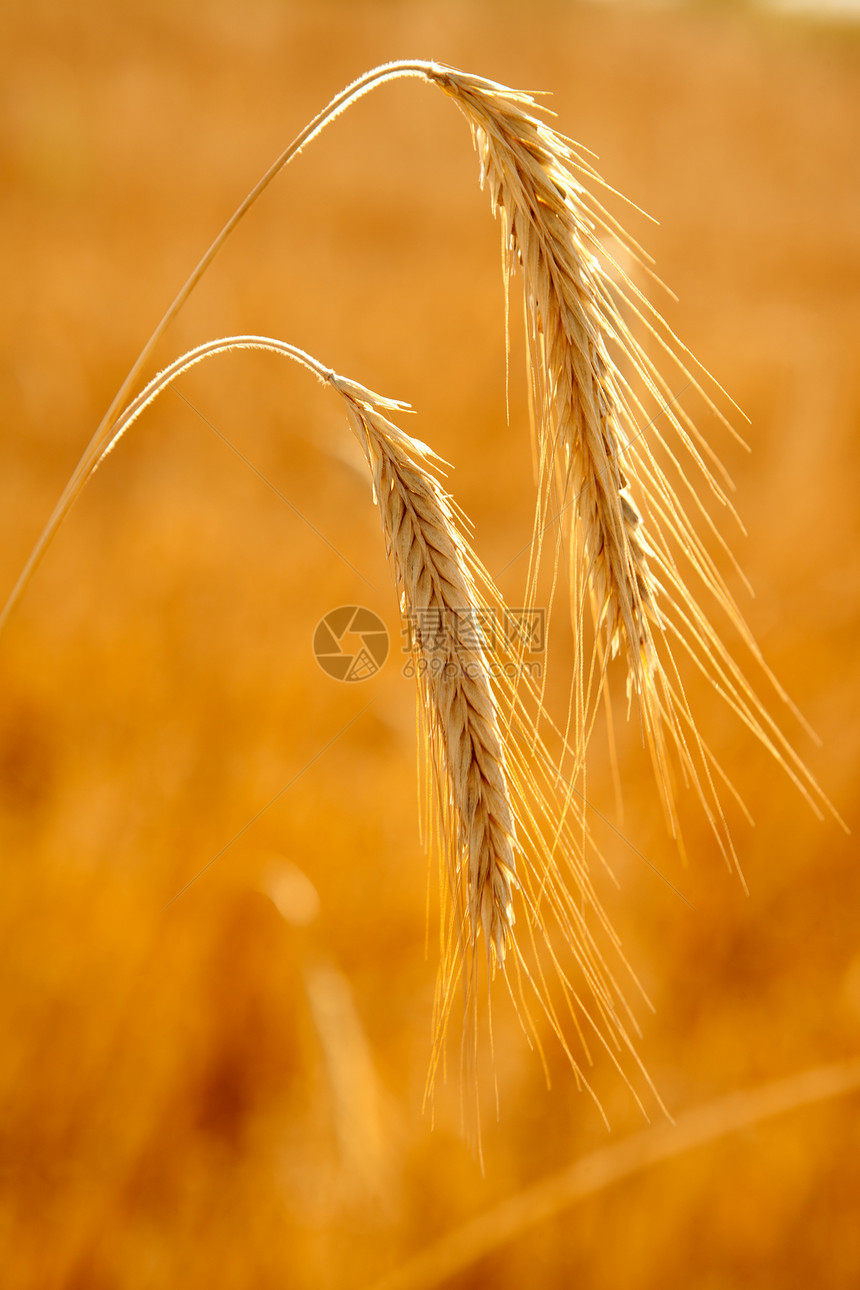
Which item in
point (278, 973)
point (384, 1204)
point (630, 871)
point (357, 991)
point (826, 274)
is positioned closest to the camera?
point (384, 1204)

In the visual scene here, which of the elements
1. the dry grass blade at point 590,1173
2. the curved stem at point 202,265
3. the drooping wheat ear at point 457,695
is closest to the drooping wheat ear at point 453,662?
the drooping wheat ear at point 457,695

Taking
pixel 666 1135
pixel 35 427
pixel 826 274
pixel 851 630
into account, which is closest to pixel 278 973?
pixel 666 1135

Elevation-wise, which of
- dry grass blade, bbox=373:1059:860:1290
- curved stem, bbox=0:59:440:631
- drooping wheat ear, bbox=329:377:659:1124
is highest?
curved stem, bbox=0:59:440:631

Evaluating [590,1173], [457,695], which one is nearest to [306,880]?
[590,1173]

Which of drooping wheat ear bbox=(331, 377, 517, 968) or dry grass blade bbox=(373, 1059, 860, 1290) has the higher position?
drooping wheat ear bbox=(331, 377, 517, 968)

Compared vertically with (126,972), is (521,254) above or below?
above

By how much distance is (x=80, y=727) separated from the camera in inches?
74.1

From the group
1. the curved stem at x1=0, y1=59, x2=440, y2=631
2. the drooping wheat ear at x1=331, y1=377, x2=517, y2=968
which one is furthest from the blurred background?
the curved stem at x1=0, y1=59, x2=440, y2=631

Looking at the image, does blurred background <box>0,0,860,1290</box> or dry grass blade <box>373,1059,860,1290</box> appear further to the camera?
blurred background <box>0,0,860,1290</box>

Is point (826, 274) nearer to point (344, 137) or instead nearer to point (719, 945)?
point (344, 137)

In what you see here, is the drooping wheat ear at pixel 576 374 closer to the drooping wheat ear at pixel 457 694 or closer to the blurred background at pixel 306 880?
the drooping wheat ear at pixel 457 694

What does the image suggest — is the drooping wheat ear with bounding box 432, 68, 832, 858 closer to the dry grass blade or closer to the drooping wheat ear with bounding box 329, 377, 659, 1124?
the drooping wheat ear with bounding box 329, 377, 659, 1124

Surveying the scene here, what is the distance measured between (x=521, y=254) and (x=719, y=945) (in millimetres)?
1285

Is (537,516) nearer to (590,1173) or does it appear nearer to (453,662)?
(453,662)
